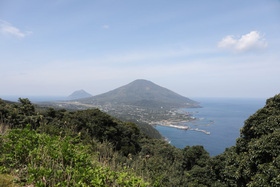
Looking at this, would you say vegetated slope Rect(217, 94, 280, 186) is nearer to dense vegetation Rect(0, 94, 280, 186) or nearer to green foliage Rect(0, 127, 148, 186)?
dense vegetation Rect(0, 94, 280, 186)

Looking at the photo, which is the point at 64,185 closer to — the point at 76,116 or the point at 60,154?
the point at 60,154

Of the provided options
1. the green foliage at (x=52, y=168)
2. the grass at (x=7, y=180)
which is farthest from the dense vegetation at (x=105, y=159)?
the grass at (x=7, y=180)

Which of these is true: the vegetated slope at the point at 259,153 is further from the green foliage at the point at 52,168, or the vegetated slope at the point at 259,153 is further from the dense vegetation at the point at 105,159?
the green foliage at the point at 52,168

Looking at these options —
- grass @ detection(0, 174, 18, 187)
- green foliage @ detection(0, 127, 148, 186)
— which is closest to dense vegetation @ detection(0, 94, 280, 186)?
green foliage @ detection(0, 127, 148, 186)

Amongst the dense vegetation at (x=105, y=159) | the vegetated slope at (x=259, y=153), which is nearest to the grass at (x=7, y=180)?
the dense vegetation at (x=105, y=159)

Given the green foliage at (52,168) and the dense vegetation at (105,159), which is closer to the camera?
the green foliage at (52,168)

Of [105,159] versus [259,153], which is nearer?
[105,159]

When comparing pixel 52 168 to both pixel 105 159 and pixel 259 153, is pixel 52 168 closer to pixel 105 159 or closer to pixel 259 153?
pixel 105 159

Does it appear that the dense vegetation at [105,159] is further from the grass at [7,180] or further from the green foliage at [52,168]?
the grass at [7,180]

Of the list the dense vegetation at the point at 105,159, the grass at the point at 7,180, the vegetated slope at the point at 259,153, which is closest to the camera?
the grass at the point at 7,180

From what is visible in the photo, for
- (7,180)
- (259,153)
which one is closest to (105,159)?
(7,180)

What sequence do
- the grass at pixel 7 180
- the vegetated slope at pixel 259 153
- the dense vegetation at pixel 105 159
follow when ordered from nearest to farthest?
the grass at pixel 7 180
the dense vegetation at pixel 105 159
the vegetated slope at pixel 259 153

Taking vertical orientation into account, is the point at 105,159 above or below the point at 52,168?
below

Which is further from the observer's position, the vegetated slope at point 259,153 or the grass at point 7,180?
the vegetated slope at point 259,153
